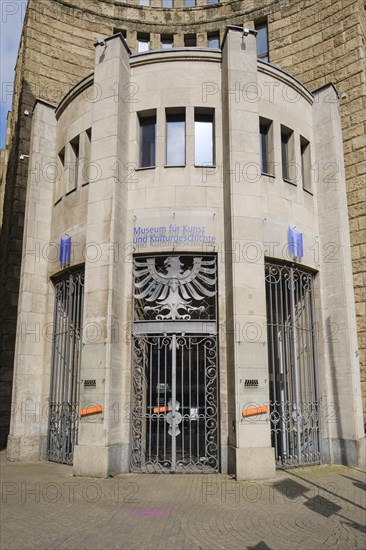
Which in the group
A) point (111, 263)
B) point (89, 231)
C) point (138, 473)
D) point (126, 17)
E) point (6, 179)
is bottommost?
point (138, 473)

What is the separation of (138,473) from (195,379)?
2.43 m

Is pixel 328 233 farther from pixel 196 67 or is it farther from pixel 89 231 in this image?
pixel 89 231

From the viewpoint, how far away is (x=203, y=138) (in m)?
13.0

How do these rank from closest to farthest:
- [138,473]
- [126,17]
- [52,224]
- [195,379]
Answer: [138,473]
[195,379]
[52,224]
[126,17]

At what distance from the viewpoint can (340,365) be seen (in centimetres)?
1292

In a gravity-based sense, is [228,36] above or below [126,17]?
below

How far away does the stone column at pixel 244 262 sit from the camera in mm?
10570

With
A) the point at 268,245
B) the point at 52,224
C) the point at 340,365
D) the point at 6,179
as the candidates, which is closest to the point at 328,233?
the point at 268,245

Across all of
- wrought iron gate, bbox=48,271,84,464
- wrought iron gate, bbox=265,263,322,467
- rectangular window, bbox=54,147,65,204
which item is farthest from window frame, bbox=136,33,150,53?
wrought iron gate, bbox=265,263,322,467

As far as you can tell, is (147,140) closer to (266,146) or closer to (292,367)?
(266,146)

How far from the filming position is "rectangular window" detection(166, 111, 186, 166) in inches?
507

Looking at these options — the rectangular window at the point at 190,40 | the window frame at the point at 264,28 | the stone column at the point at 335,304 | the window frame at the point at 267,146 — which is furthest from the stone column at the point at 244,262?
the rectangular window at the point at 190,40

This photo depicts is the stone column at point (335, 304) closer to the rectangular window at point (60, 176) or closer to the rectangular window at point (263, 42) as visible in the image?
the rectangular window at point (263, 42)

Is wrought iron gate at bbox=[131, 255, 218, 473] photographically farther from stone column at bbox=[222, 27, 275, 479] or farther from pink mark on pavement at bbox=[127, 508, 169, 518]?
pink mark on pavement at bbox=[127, 508, 169, 518]
